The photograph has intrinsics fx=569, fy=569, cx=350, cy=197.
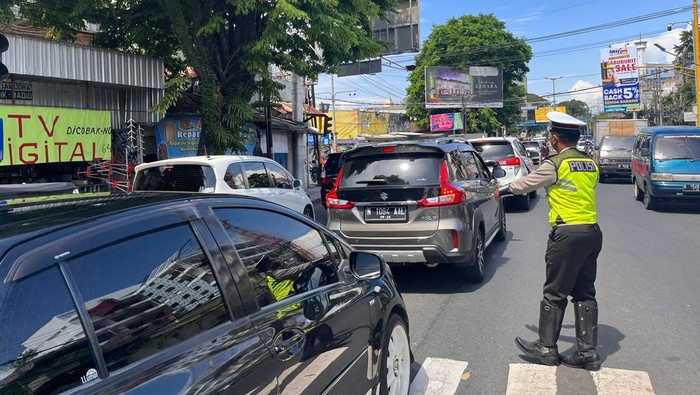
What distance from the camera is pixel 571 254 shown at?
14.4ft

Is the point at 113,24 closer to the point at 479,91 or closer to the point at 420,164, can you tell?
the point at 420,164

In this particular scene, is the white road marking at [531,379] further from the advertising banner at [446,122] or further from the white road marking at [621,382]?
the advertising banner at [446,122]

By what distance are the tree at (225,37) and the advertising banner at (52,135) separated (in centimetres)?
165

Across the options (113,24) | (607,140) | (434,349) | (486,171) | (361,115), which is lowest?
(434,349)

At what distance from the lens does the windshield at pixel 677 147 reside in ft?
42.4

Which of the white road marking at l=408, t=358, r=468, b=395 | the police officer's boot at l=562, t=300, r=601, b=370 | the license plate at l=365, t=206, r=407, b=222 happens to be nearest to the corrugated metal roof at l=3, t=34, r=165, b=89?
the license plate at l=365, t=206, r=407, b=222

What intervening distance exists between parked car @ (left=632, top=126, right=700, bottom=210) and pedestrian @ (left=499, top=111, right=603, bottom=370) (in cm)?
954

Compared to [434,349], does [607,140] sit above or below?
above

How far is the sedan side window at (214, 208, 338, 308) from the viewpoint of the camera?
259 centimetres

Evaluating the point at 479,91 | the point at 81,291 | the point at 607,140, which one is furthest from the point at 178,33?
the point at 479,91

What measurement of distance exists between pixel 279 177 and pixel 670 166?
8762 mm

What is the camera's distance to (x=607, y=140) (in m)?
21.1

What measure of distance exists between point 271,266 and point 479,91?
154 ft

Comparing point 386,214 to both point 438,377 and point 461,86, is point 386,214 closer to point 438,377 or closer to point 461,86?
point 438,377
